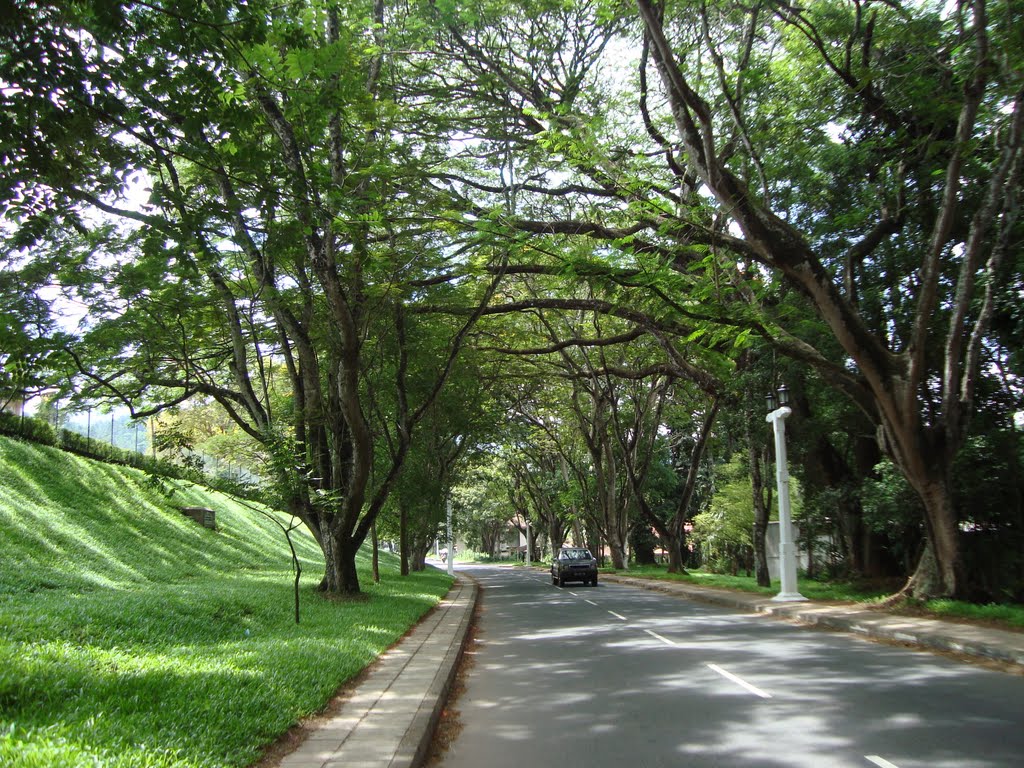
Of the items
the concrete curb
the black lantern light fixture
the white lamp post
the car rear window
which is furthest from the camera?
the car rear window

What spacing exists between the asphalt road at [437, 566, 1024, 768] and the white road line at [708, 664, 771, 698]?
0.16 feet

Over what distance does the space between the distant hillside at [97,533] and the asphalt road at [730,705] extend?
604 centimetres

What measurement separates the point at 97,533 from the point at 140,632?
989 centimetres

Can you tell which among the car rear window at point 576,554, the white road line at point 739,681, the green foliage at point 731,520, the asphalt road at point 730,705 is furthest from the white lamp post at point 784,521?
the car rear window at point 576,554

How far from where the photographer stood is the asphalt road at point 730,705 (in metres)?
5.76

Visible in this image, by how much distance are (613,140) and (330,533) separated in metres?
10.5

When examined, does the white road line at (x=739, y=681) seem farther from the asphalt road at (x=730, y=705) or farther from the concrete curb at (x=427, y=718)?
the concrete curb at (x=427, y=718)

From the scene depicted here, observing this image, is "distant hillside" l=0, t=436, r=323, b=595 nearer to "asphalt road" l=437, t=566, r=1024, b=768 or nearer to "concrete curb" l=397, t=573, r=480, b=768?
"concrete curb" l=397, t=573, r=480, b=768

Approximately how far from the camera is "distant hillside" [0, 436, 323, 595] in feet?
45.2

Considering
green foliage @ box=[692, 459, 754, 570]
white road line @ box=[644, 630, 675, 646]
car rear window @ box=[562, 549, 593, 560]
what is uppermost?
green foliage @ box=[692, 459, 754, 570]

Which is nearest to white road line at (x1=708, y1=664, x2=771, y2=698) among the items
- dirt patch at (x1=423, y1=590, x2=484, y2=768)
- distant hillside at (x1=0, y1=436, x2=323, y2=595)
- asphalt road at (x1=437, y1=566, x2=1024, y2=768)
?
asphalt road at (x1=437, y1=566, x2=1024, y2=768)

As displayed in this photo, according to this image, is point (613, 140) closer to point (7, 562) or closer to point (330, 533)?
point (330, 533)

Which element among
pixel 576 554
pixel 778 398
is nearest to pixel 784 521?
pixel 778 398

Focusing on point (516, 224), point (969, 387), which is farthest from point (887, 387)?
point (516, 224)
